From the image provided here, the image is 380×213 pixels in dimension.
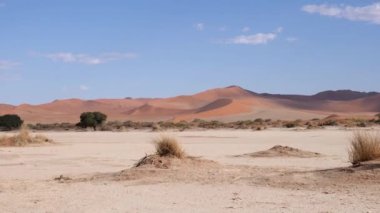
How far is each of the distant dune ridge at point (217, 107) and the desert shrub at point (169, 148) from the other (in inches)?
3566

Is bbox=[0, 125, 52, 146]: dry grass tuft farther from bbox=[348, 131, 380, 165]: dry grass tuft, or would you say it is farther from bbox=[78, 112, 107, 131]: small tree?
bbox=[78, 112, 107, 131]: small tree

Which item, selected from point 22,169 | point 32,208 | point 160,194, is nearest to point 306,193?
point 160,194

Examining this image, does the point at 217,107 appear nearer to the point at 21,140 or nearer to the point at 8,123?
the point at 8,123

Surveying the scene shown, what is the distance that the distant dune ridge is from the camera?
400ft

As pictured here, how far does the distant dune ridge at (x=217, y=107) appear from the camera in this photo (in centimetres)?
Result: 12200

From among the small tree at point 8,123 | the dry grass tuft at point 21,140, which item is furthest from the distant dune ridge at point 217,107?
the dry grass tuft at point 21,140

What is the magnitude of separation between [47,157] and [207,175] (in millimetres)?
12337

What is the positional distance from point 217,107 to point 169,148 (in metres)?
116

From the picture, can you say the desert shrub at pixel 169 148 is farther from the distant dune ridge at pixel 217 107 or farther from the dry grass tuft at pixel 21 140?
the distant dune ridge at pixel 217 107

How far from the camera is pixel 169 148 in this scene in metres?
19.6

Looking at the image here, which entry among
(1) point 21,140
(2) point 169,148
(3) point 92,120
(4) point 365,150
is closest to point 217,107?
(3) point 92,120

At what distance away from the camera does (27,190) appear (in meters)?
15.1

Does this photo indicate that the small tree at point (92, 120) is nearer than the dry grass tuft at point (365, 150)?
No

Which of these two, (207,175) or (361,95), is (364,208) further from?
(361,95)
